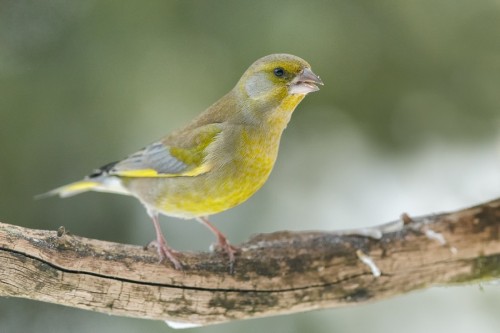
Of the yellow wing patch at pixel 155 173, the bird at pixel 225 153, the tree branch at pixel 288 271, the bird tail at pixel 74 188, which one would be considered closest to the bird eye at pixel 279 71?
the bird at pixel 225 153

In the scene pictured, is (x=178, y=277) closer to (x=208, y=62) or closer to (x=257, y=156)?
(x=257, y=156)

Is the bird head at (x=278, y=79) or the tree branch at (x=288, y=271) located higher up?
the bird head at (x=278, y=79)

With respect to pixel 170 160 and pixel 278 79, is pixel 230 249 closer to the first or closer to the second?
pixel 170 160

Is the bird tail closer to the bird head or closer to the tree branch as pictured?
the tree branch

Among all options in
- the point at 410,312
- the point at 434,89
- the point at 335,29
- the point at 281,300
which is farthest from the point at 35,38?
the point at 410,312

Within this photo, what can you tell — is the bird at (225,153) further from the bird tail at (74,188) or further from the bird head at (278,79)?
the bird tail at (74,188)

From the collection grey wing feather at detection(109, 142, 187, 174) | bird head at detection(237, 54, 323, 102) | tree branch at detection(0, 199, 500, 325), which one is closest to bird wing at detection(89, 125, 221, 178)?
grey wing feather at detection(109, 142, 187, 174)

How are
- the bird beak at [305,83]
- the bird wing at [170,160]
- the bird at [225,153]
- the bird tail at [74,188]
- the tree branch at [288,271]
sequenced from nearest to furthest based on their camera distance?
the bird beak at [305,83]
the tree branch at [288,271]
the bird at [225,153]
the bird wing at [170,160]
the bird tail at [74,188]
